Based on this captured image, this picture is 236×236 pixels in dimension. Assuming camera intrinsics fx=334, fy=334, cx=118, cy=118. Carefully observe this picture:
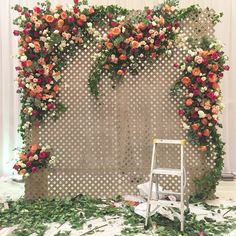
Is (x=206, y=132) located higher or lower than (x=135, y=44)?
lower

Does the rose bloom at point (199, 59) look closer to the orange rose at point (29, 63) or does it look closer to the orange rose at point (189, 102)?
the orange rose at point (189, 102)

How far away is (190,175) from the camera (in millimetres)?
3816

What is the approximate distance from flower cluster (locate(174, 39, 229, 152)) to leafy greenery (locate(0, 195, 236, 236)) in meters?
0.85

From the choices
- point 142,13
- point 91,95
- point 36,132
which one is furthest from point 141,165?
point 142,13

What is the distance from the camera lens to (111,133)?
3.84 meters

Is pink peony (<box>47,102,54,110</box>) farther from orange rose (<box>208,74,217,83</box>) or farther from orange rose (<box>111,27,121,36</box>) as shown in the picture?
orange rose (<box>208,74,217,83</box>)

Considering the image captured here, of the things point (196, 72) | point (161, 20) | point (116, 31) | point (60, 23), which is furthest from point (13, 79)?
point (196, 72)

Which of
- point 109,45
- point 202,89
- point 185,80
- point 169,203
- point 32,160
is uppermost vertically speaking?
point 109,45

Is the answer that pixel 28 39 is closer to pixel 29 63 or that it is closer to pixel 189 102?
pixel 29 63

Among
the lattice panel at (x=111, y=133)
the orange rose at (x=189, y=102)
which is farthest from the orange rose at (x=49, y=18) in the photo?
the orange rose at (x=189, y=102)

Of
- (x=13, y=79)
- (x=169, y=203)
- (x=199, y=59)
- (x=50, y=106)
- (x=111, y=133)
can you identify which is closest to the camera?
(x=169, y=203)

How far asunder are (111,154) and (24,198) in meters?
1.12

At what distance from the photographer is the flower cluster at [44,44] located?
143 inches

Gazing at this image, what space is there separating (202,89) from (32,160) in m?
2.02
